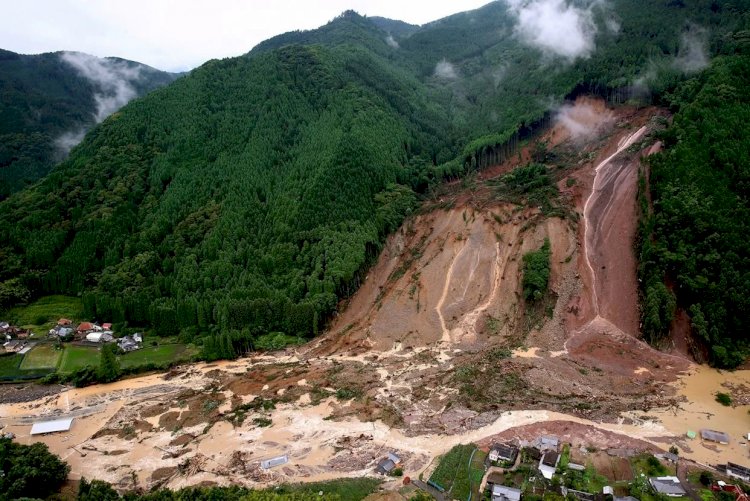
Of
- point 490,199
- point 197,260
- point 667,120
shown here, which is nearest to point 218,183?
point 197,260

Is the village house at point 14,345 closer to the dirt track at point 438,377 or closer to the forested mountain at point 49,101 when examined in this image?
the dirt track at point 438,377

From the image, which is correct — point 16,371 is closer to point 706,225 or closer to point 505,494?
point 505,494

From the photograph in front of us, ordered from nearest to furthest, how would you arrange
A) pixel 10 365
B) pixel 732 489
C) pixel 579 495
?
1. pixel 732 489
2. pixel 579 495
3. pixel 10 365

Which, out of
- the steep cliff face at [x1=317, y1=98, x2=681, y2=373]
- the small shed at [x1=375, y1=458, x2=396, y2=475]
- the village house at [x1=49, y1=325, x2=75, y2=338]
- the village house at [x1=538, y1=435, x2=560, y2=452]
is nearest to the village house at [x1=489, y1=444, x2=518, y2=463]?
the village house at [x1=538, y1=435, x2=560, y2=452]

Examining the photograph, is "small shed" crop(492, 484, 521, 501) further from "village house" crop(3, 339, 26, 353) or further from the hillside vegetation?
"village house" crop(3, 339, 26, 353)

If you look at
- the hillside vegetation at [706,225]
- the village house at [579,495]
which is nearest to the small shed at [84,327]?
the village house at [579,495]

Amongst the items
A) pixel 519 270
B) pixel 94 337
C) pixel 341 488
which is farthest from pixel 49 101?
pixel 341 488
